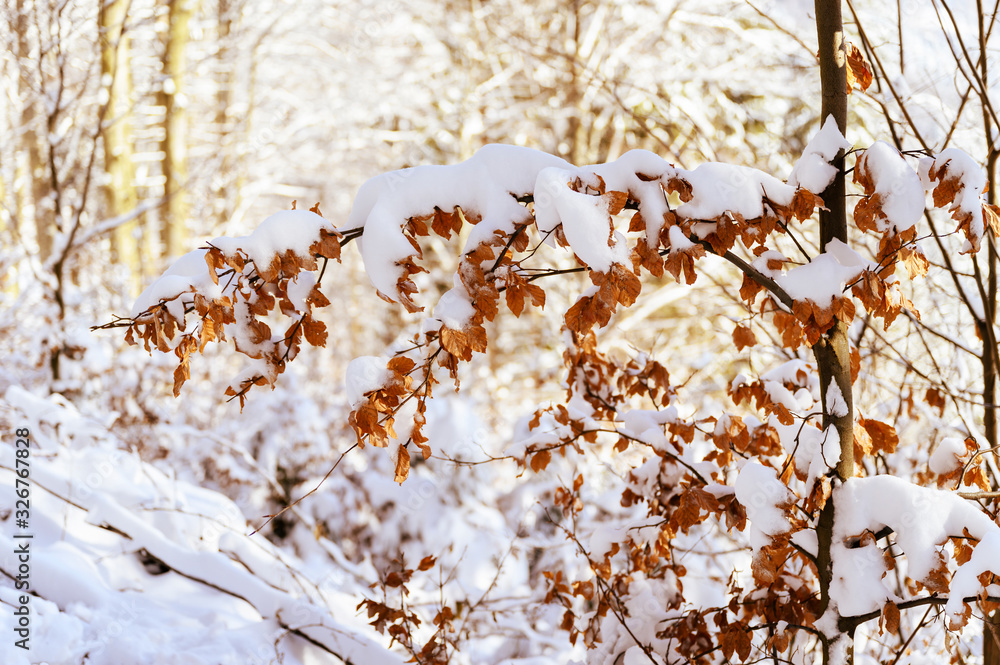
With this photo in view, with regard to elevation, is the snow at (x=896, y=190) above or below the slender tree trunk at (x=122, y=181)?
below

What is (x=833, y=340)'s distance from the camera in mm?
1694

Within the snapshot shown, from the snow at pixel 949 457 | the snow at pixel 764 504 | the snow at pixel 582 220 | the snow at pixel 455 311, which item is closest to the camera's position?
the snow at pixel 582 220

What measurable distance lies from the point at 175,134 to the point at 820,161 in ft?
26.7

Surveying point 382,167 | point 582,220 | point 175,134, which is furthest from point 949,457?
point 382,167

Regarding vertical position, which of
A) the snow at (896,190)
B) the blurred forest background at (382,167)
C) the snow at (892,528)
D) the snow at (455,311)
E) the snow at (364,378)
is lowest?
the snow at (892,528)

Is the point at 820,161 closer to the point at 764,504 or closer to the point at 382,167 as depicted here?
the point at 764,504

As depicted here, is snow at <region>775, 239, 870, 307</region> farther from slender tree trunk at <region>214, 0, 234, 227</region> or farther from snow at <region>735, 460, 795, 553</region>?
slender tree trunk at <region>214, 0, 234, 227</region>

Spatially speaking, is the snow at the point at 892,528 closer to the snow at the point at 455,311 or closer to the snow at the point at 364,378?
the snow at the point at 455,311

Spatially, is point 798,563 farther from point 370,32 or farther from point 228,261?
point 370,32

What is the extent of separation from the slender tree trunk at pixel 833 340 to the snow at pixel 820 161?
11 centimetres

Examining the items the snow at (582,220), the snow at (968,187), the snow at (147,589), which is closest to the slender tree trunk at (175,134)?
the snow at (147,589)

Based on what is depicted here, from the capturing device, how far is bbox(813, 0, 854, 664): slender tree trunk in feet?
5.50

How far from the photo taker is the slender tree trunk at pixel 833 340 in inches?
66.0

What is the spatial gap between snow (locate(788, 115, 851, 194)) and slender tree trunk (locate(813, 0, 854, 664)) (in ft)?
0.34
